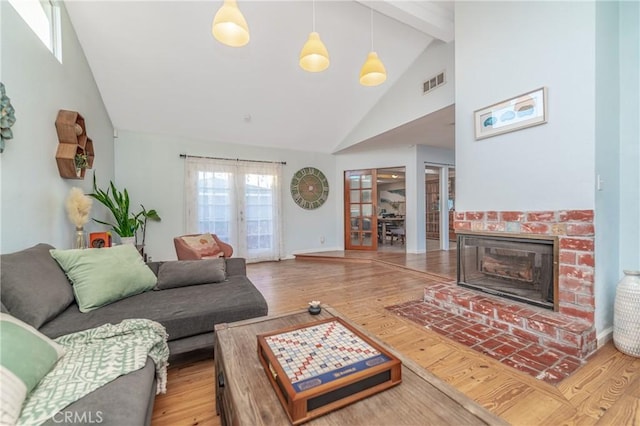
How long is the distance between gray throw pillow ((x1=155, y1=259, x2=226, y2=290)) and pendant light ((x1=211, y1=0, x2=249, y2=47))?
67.8 inches

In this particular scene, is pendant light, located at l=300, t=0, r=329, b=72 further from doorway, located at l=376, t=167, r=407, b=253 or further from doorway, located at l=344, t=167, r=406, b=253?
doorway, located at l=376, t=167, r=407, b=253

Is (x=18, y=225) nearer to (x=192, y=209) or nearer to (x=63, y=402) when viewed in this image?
(x=63, y=402)

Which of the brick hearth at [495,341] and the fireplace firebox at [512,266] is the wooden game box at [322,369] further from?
the fireplace firebox at [512,266]

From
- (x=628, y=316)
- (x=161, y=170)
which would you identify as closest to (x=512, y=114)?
(x=628, y=316)

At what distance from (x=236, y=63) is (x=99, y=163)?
7.25ft

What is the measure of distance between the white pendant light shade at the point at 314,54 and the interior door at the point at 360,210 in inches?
146

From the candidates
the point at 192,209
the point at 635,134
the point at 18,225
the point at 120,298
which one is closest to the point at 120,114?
the point at 192,209

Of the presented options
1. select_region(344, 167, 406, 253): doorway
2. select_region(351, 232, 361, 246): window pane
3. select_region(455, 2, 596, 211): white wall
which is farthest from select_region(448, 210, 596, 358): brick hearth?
select_region(351, 232, 361, 246): window pane

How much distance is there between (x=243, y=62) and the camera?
339cm

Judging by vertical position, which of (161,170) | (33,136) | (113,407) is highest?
(161,170)

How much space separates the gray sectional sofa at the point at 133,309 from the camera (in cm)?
86

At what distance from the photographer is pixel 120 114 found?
3.75m
